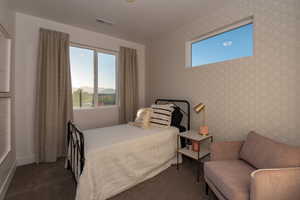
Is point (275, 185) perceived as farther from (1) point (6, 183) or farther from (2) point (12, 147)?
(2) point (12, 147)

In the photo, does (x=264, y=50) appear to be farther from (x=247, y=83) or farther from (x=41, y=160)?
(x=41, y=160)

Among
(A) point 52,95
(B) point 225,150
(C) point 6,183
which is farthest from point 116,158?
(A) point 52,95

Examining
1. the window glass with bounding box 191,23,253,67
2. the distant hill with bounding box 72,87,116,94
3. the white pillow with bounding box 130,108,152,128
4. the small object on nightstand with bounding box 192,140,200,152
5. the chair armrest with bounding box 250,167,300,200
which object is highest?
the window glass with bounding box 191,23,253,67

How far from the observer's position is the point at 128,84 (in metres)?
3.56

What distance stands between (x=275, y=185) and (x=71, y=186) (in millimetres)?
2291

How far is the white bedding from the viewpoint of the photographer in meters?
1.57

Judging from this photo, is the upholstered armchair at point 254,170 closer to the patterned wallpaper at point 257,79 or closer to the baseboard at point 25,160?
the patterned wallpaper at point 257,79

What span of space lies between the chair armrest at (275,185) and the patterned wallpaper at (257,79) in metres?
0.76

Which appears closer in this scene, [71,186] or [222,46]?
[71,186]

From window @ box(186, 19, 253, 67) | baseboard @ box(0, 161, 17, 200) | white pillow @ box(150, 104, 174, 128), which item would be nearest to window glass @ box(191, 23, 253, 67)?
window @ box(186, 19, 253, 67)

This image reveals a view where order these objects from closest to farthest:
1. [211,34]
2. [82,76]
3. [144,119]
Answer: [211,34] < [144,119] < [82,76]

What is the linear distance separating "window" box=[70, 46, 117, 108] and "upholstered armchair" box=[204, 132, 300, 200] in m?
2.67

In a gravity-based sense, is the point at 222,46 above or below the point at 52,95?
above

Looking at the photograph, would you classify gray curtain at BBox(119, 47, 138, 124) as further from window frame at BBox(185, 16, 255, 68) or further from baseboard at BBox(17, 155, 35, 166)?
baseboard at BBox(17, 155, 35, 166)
